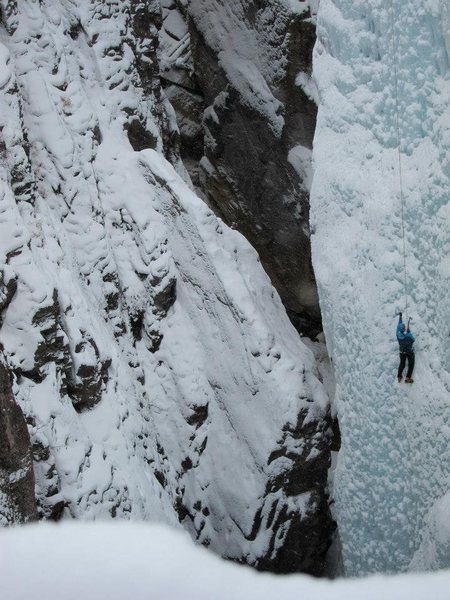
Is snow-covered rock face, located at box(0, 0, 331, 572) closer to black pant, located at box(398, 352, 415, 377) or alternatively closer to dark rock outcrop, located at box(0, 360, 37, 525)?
dark rock outcrop, located at box(0, 360, 37, 525)

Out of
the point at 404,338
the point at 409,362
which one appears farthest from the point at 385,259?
the point at 409,362

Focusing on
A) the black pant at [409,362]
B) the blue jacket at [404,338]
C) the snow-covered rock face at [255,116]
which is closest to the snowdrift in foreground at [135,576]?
the blue jacket at [404,338]

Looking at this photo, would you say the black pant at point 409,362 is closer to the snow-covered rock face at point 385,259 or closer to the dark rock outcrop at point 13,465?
the snow-covered rock face at point 385,259

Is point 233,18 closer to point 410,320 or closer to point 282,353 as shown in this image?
point 282,353

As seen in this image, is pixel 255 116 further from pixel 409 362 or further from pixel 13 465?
pixel 13 465

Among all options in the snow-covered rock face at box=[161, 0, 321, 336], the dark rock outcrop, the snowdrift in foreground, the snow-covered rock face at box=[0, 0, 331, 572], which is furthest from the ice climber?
the snowdrift in foreground

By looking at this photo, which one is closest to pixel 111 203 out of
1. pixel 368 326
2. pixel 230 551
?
pixel 368 326
